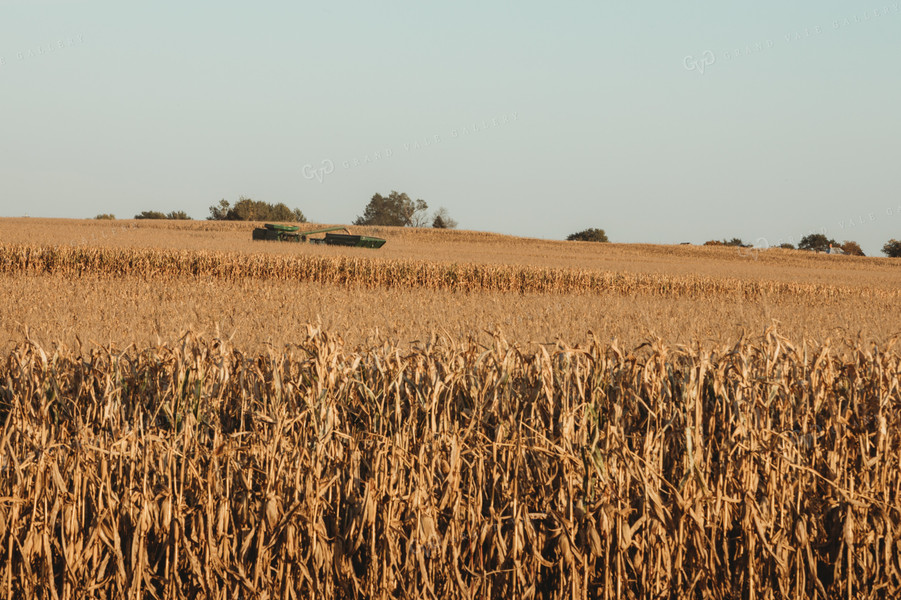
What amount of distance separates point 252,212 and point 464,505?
85.3 m

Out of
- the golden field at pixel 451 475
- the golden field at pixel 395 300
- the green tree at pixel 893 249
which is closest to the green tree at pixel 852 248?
the green tree at pixel 893 249

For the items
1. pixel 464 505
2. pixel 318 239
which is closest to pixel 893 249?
pixel 318 239

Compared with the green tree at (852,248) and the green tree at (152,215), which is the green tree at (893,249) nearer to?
the green tree at (852,248)

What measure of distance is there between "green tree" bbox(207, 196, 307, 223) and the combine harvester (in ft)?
160

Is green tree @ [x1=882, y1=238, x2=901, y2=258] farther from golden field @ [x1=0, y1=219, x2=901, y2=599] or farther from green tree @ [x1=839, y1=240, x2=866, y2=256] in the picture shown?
golden field @ [x1=0, y1=219, x2=901, y2=599]

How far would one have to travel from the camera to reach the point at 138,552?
99.9 inches

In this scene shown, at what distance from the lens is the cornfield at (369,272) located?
1981 centimetres

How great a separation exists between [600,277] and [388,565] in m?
19.9

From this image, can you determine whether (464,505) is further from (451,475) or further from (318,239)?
(318,239)

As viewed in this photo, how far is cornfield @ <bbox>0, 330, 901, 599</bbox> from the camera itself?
8.21ft

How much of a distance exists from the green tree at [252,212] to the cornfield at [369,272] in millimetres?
60676

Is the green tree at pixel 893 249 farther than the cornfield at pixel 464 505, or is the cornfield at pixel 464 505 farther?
the green tree at pixel 893 249

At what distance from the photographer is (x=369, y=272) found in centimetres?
2080

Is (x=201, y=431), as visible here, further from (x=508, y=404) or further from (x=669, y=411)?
(x=669, y=411)
